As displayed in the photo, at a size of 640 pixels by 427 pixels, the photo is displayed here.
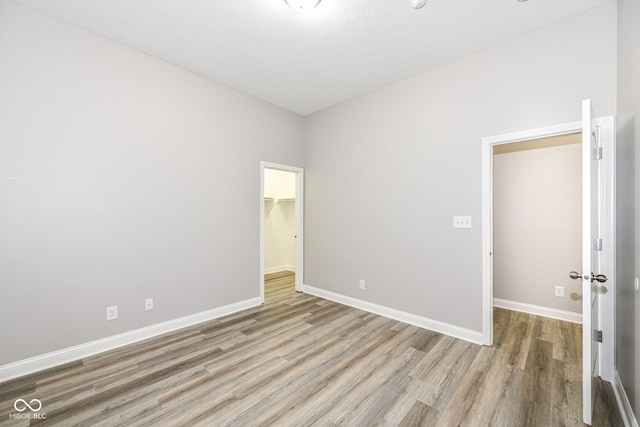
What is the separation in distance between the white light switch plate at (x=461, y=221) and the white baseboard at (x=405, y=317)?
3.74ft

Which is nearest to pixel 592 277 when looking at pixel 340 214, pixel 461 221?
pixel 461 221

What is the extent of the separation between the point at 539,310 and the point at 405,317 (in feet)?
6.01

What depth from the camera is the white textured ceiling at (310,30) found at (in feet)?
7.37

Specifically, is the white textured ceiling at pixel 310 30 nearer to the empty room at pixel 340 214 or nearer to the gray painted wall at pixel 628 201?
the empty room at pixel 340 214

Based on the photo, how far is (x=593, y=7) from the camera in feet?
7.30

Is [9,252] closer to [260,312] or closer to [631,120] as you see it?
[260,312]

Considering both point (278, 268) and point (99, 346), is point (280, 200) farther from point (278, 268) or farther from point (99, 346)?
point (99, 346)

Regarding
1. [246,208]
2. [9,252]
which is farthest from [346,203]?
[9,252]

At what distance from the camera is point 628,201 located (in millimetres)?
1849

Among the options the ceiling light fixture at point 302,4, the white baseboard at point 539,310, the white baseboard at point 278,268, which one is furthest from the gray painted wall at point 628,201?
the white baseboard at point 278,268

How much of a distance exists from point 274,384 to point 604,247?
9.49 feet

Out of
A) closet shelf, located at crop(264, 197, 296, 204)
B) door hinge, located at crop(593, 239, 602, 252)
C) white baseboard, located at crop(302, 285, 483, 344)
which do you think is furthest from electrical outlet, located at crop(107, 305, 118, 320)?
door hinge, located at crop(593, 239, 602, 252)

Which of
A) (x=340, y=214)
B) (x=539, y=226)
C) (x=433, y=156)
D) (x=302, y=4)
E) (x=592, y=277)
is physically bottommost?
(x=592, y=277)

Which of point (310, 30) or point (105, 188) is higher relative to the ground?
point (310, 30)
